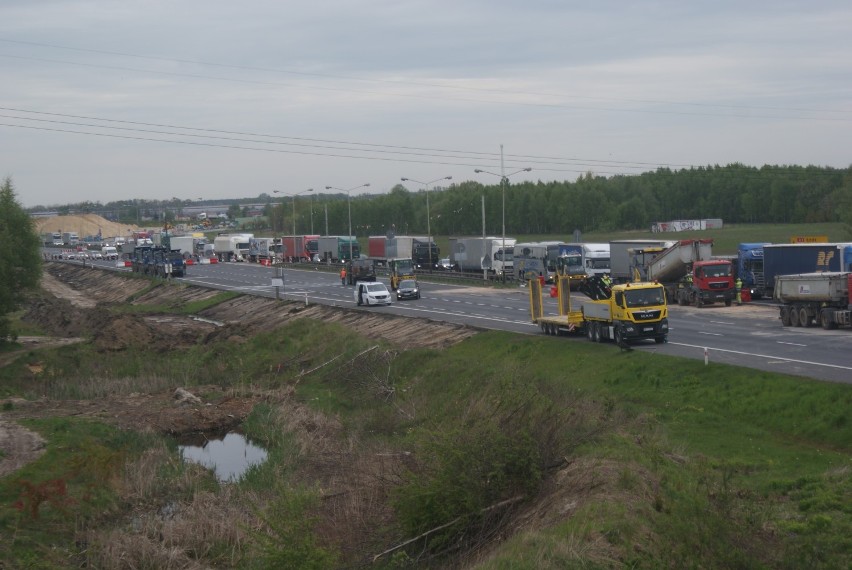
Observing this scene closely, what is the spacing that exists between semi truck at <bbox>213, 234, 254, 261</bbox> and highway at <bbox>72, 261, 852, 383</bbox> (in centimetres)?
5289

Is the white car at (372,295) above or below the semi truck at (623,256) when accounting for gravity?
below

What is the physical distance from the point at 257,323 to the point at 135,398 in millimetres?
21687

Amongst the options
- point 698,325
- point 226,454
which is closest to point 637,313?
point 698,325

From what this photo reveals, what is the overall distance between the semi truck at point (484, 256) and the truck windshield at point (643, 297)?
40021mm

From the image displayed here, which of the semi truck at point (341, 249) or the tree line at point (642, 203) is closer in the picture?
the semi truck at point (341, 249)

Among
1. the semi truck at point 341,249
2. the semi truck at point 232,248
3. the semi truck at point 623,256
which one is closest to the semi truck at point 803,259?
the semi truck at point 623,256

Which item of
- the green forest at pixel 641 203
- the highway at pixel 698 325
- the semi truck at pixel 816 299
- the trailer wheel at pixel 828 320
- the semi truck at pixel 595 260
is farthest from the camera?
the green forest at pixel 641 203

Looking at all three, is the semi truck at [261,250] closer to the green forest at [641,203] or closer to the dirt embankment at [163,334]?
the green forest at [641,203]

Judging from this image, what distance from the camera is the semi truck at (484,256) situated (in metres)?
82.1

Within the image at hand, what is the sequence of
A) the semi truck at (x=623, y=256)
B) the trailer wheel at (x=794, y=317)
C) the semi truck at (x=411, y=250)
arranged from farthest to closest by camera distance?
the semi truck at (x=411, y=250), the semi truck at (x=623, y=256), the trailer wheel at (x=794, y=317)

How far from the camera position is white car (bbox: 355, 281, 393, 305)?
63719 millimetres

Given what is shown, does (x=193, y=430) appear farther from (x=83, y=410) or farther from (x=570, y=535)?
(x=570, y=535)

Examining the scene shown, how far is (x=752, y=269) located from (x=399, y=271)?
27.6 m

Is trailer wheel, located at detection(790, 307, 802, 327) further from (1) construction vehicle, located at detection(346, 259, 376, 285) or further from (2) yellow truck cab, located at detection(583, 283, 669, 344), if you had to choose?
(1) construction vehicle, located at detection(346, 259, 376, 285)
